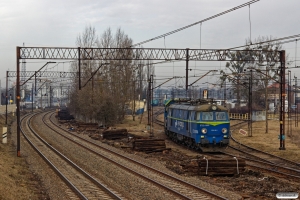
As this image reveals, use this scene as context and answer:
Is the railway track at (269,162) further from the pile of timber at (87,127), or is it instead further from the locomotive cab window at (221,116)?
the pile of timber at (87,127)

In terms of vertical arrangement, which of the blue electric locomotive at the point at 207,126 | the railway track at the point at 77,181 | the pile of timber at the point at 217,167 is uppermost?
the blue electric locomotive at the point at 207,126

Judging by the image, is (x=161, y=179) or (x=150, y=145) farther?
(x=150, y=145)

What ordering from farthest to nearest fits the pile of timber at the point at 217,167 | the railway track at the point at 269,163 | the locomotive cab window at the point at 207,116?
the locomotive cab window at the point at 207,116, the railway track at the point at 269,163, the pile of timber at the point at 217,167

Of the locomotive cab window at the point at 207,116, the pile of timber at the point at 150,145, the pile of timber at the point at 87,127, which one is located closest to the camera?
the pile of timber at the point at 150,145

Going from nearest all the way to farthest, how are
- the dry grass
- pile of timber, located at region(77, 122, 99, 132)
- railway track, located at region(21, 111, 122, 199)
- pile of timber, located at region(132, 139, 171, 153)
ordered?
railway track, located at region(21, 111, 122, 199)
the dry grass
pile of timber, located at region(132, 139, 171, 153)
pile of timber, located at region(77, 122, 99, 132)

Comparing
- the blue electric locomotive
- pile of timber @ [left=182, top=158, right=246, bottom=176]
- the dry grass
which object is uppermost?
the blue electric locomotive

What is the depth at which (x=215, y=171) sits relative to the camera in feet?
60.8

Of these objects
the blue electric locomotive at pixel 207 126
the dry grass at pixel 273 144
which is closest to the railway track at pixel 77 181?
the blue electric locomotive at pixel 207 126

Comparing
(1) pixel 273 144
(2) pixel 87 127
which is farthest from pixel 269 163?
(2) pixel 87 127

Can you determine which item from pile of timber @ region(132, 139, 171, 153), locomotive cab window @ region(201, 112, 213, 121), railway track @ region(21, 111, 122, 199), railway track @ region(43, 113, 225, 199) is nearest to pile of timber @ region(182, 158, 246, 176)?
railway track @ region(43, 113, 225, 199)

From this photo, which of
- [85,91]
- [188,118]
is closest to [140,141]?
[188,118]

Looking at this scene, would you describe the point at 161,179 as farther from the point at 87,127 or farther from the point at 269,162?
the point at 87,127

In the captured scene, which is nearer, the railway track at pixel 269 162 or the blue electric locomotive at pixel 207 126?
the railway track at pixel 269 162

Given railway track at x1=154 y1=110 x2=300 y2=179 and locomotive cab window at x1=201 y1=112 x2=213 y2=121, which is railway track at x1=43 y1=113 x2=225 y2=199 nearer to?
railway track at x1=154 y1=110 x2=300 y2=179
